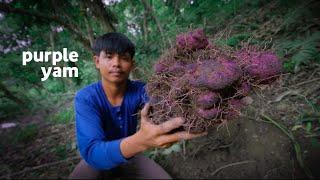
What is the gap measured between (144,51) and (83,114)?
14.6ft

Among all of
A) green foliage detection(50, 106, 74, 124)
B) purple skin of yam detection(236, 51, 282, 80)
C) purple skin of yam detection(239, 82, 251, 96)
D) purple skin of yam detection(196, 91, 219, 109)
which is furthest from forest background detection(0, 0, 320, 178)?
purple skin of yam detection(196, 91, 219, 109)

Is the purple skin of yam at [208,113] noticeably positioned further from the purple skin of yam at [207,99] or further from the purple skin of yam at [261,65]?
the purple skin of yam at [261,65]

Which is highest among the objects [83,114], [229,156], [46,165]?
[83,114]

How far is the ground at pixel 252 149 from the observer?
2996 mm

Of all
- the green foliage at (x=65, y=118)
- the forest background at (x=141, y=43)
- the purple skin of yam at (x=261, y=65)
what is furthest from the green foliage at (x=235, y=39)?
the green foliage at (x=65, y=118)

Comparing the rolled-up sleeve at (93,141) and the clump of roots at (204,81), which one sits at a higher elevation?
the clump of roots at (204,81)

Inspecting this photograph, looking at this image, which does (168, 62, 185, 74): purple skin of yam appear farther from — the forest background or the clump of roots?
the forest background

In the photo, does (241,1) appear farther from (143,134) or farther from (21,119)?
(21,119)

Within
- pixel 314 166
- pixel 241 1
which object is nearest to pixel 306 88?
pixel 314 166

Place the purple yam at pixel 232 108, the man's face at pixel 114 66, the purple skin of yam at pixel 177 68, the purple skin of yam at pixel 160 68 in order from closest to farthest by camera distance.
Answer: the purple yam at pixel 232 108, the purple skin of yam at pixel 177 68, the purple skin of yam at pixel 160 68, the man's face at pixel 114 66

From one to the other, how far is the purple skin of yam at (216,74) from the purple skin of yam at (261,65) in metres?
0.10

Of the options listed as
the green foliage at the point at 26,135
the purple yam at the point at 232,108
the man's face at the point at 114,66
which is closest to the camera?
the purple yam at the point at 232,108

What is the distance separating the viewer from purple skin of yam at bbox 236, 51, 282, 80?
6.23 ft

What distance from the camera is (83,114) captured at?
2.21 metres
